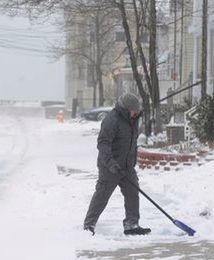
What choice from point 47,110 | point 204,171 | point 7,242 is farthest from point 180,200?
point 47,110

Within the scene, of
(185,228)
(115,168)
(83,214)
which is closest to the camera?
(115,168)

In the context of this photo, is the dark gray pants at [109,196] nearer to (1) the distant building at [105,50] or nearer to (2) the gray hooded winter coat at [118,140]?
(2) the gray hooded winter coat at [118,140]

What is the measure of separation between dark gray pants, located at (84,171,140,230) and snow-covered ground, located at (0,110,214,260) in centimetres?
21

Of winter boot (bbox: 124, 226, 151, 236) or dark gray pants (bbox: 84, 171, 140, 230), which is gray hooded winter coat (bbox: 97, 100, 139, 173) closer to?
dark gray pants (bbox: 84, 171, 140, 230)

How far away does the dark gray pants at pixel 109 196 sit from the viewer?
8.29m

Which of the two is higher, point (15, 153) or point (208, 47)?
point (208, 47)

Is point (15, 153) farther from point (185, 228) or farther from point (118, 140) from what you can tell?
point (185, 228)

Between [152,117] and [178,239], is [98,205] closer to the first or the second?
[178,239]

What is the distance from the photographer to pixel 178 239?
8.10m

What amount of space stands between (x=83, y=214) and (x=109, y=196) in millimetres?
1404

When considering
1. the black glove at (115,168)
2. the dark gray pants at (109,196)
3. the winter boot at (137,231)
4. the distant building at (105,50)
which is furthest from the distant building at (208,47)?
the black glove at (115,168)

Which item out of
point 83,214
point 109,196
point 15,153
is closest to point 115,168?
point 109,196

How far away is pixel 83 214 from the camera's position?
9680 mm

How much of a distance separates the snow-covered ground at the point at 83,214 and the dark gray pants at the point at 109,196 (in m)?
0.21
